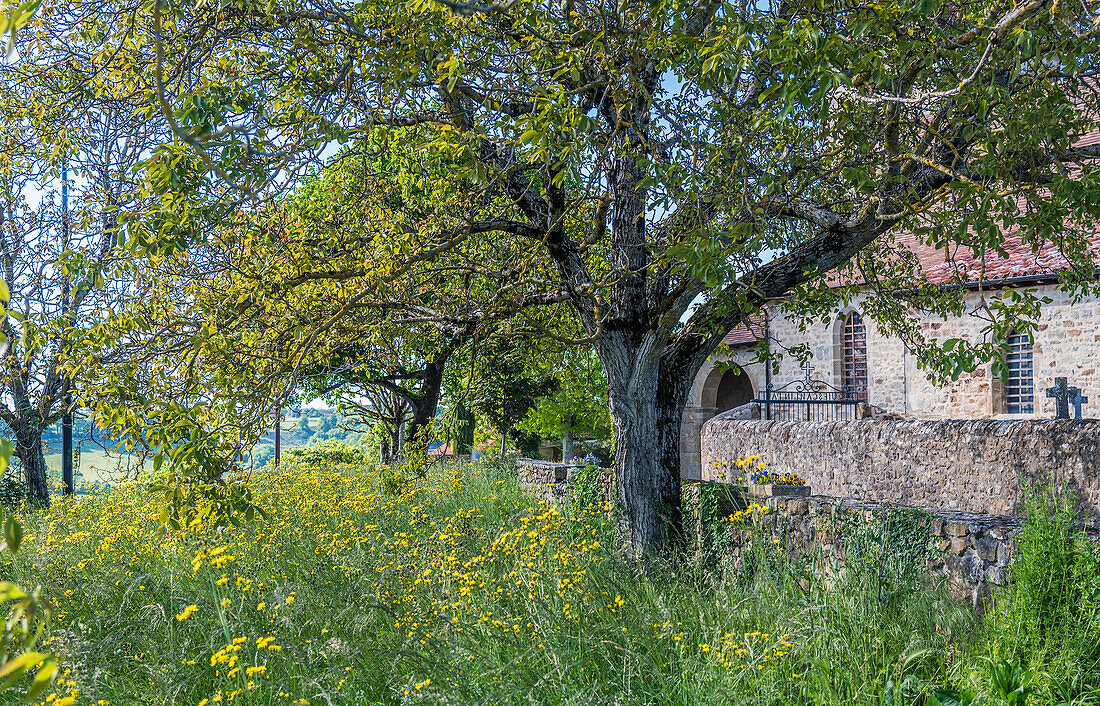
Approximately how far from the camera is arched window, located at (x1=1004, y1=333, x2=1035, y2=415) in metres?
17.1

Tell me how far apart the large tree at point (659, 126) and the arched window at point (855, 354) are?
14.6m

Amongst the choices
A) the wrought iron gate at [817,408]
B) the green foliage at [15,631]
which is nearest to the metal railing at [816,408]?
the wrought iron gate at [817,408]

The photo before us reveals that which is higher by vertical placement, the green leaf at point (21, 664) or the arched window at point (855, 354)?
the arched window at point (855, 354)

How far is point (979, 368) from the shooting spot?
17562mm

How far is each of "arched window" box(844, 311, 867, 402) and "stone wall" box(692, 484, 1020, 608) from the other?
620 inches

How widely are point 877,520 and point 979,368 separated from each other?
45.8 feet

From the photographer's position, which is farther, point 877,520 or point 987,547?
point 877,520

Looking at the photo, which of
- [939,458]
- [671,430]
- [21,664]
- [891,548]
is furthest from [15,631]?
[939,458]

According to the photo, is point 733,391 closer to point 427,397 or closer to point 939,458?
point 427,397

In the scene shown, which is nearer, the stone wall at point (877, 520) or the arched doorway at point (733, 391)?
the stone wall at point (877, 520)

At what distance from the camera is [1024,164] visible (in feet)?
15.4

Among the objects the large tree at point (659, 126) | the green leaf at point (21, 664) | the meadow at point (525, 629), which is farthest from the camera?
the large tree at point (659, 126)

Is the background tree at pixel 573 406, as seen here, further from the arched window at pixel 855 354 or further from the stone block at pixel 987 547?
the arched window at pixel 855 354

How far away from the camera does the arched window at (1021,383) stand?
17.1 metres
